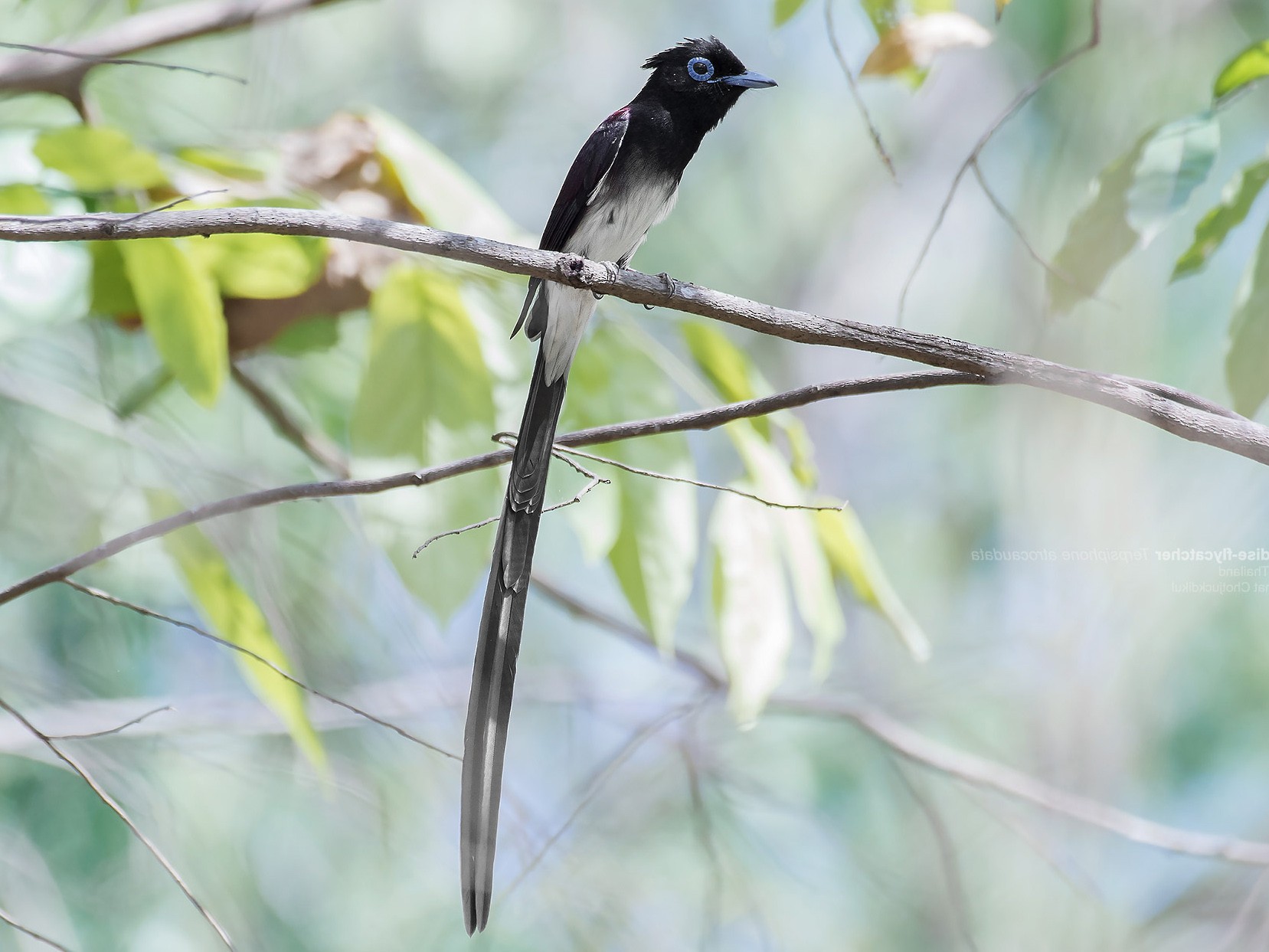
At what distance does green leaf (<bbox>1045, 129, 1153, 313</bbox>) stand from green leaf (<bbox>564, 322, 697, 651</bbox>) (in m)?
0.54

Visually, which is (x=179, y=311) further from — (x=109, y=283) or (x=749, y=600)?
(x=749, y=600)

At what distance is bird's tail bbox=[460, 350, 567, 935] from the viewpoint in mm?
1248

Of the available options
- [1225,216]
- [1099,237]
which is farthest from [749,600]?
[1225,216]

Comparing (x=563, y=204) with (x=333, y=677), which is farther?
(x=333, y=677)

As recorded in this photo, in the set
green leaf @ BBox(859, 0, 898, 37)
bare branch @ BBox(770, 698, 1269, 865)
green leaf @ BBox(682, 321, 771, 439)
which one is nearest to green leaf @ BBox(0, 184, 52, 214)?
green leaf @ BBox(682, 321, 771, 439)

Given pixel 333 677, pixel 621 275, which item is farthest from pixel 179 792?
pixel 621 275

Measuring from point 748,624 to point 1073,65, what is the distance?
2259 millimetres

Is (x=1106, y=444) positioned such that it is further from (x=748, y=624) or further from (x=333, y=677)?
(x=333, y=677)

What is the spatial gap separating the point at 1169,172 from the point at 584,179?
0.93m

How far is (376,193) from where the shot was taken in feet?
6.08

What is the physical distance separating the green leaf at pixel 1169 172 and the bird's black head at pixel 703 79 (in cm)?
82

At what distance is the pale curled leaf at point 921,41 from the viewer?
1.45 metres

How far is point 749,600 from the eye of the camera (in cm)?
153

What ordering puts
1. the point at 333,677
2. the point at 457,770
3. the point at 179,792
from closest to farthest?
the point at 457,770
the point at 333,677
the point at 179,792
